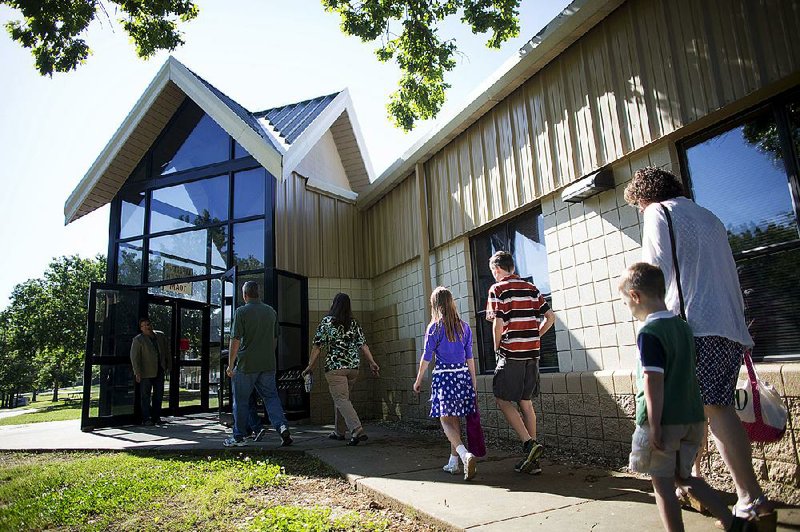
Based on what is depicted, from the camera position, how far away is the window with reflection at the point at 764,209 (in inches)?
133

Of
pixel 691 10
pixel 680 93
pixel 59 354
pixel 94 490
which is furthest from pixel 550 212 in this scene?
pixel 59 354

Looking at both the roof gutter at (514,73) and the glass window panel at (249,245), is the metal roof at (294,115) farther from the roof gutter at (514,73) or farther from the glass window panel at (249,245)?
the roof gutter at (514,73)

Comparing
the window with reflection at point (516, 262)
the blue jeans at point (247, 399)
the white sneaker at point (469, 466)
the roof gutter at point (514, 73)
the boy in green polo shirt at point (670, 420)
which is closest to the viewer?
the boy in green polo shirt at point (670, 420)

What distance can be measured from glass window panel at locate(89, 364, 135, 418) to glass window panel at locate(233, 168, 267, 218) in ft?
10.7

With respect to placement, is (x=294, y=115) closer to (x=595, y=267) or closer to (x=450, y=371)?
(x=595, y=267)

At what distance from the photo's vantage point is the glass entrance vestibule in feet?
27.1

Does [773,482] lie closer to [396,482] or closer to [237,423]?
[396,482]

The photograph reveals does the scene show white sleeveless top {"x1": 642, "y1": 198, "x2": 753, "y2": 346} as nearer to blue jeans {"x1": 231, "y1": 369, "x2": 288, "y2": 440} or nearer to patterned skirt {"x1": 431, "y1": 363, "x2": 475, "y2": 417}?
patterned skirt {"x1": 431, "y1": 363, "x2": 475, "y2": 417}

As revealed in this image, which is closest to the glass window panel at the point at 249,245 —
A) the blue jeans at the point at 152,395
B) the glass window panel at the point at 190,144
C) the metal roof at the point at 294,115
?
the glass window panel at the point at 190,144

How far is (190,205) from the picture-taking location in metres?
9.24

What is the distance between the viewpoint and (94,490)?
4.00 m

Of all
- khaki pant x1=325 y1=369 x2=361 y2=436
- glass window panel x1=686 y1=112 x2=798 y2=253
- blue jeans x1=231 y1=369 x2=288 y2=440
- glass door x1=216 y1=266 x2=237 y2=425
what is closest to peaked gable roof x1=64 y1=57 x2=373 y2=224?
glass door x1=216 y1=266 x2=237 y2=425

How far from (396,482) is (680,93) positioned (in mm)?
3641

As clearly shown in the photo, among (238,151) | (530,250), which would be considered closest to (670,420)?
(530,250)
